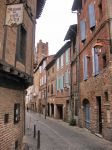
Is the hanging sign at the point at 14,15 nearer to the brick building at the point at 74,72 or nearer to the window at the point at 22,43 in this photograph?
the window at the point at 22,43

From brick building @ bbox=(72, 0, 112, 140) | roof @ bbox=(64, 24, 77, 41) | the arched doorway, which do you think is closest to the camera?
brick building @ bbox=(72, 0, 112, 140)

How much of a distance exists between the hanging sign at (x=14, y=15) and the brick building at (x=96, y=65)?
17.9 ft

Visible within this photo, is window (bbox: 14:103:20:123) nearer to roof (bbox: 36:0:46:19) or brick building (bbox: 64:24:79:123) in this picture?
roof (bbox: 36:0:46:19)

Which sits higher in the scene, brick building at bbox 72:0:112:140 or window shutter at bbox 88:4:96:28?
window shutter at bbox 88:4:96:28

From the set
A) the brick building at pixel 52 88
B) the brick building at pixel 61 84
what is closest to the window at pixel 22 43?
the brick building at pixel 61 84

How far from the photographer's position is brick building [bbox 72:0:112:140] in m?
13.1

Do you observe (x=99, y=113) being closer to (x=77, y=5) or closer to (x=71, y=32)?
(x=71, y=32)

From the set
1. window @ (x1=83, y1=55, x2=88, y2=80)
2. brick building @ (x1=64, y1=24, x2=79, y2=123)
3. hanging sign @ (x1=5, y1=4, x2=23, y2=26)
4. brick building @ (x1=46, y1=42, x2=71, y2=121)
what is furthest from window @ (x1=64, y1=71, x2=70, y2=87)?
hanging sign @ (x1=5, y1=4, x2=23, y2=26)

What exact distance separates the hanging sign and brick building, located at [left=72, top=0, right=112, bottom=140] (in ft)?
17.9

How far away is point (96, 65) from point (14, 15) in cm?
892

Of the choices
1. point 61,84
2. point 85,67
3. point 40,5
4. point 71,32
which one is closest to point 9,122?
point 40,5

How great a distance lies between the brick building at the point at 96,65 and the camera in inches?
518

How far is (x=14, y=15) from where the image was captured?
709 cm

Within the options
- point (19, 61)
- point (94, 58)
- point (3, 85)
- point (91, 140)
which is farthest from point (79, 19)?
point (3, 85)
